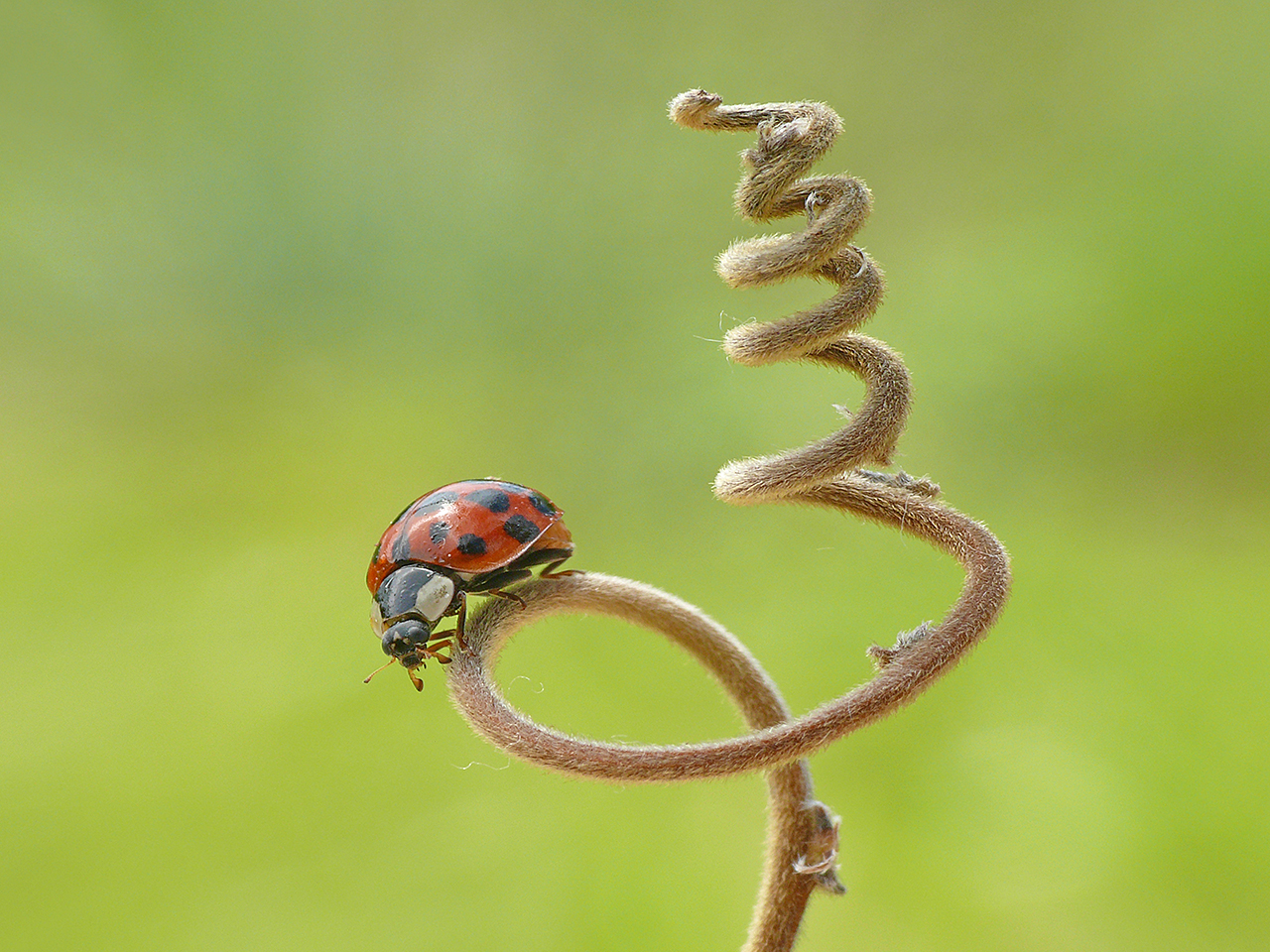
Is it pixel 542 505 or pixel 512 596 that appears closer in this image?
pixel 512 596

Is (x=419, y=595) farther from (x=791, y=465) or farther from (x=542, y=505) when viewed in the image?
(x=791, y=465)

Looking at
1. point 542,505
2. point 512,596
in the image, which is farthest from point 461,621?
point 542,505

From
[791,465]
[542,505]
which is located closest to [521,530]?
[542,505]

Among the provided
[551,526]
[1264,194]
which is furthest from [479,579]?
[1264,194]

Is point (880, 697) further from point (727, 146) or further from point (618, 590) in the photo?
point (727, 146)

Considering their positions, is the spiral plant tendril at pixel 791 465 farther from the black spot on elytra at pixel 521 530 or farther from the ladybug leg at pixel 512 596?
the black spot on elytra at pixel 521 530

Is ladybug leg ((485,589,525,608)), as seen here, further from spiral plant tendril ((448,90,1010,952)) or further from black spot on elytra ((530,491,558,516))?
black spot on elytra ((530,491,558,516))

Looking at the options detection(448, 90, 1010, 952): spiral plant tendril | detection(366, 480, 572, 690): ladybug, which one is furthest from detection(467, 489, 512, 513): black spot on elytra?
detection(448, 90, 1010, 952): spiral plant tendril
